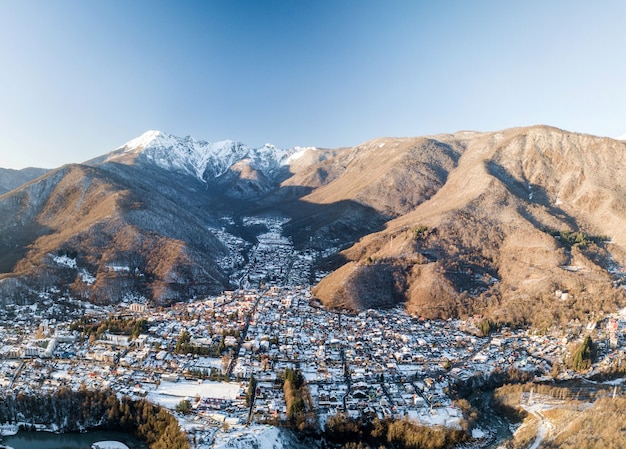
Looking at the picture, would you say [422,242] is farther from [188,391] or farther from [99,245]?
[99,245]

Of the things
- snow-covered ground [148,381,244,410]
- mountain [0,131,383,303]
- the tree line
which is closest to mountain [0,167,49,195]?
mountain [0,131,383,303]

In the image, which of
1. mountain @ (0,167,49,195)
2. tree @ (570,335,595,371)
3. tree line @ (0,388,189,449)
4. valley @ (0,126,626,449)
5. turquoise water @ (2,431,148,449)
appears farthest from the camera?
mountain @ (0,167,49,195)

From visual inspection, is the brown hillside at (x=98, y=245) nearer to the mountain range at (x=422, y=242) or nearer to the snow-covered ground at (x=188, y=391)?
the mountain range at (x=422, y=242)

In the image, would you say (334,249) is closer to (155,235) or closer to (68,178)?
(155,235)

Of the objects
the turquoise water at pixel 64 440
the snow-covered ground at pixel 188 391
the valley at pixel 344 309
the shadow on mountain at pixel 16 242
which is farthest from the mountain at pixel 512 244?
the shadow on mountain at pixel 16 242

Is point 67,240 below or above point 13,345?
above

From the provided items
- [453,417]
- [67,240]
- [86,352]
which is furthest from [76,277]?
[453,417]

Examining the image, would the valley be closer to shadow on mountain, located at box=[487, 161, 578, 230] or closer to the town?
the town
